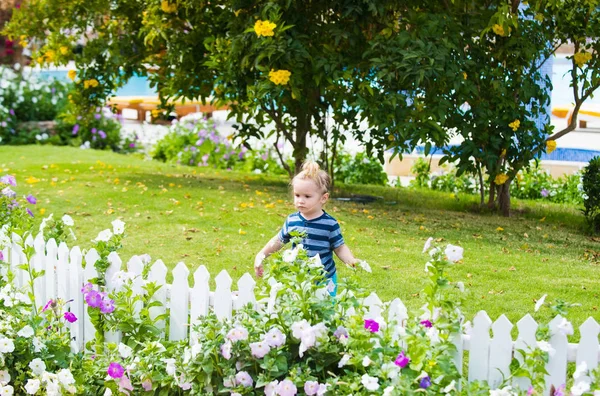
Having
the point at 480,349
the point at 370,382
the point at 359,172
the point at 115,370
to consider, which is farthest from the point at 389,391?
the point at 359,172

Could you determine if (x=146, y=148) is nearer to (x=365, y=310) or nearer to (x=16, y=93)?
(x=16, y=93)

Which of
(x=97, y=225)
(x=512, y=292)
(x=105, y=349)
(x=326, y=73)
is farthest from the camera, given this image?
(x=326, y=73)

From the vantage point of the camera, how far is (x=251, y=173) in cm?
1027

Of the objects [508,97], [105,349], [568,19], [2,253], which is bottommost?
[105,349]

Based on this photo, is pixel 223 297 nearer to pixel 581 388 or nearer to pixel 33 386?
pixel 33 386

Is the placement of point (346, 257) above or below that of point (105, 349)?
above

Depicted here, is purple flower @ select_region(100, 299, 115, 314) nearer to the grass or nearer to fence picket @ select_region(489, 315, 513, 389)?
the grass

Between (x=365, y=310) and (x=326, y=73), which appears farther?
(x=326, y=73)

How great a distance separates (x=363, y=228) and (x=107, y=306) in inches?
131

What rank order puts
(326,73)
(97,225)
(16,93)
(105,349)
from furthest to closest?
(16,93), (326,73), (97,225), (105,349)

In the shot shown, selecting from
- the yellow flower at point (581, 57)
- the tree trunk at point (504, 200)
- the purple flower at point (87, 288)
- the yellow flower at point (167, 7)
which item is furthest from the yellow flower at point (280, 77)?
the purple flower at point (87, 288)

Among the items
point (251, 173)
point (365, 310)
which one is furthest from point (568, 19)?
point (365, 310)

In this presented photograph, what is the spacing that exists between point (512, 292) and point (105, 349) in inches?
95.6

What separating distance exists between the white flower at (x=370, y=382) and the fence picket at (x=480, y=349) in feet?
1.42
